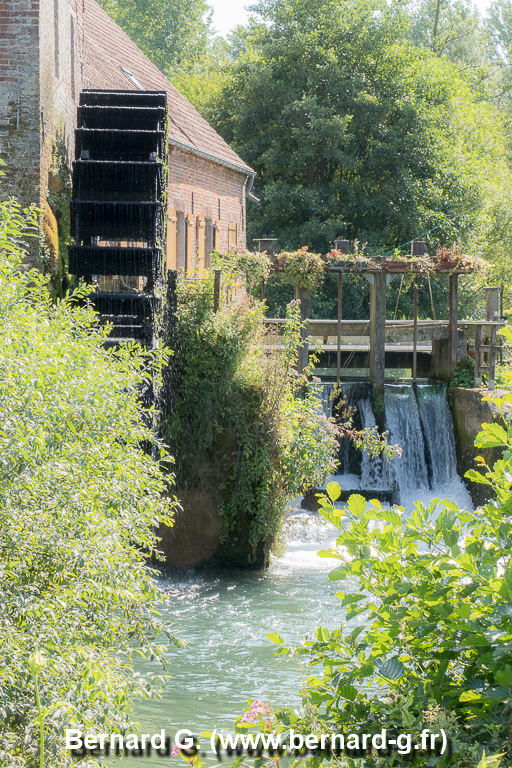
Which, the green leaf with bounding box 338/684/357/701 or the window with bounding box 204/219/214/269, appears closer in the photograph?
the green leaf with bounding box 338/684/357/701

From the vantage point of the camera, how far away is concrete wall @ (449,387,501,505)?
13.0 meters

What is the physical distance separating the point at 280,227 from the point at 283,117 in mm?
3076

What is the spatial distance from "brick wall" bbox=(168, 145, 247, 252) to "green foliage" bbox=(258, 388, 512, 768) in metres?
12.0

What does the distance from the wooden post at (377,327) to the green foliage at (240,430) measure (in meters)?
3.44

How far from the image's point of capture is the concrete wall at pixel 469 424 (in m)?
13.0

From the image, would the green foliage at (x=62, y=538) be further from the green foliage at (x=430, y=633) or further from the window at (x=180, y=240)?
the window at (x=180, y=240)

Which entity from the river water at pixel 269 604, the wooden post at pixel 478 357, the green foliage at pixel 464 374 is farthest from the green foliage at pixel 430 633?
the green foliage at pixel 464 374

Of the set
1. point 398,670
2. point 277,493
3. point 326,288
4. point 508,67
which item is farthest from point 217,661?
point 508,67

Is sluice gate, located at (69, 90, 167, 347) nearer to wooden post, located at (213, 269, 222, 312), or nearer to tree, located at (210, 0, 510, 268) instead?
wooden post, located at (213, 269, 222, 312)

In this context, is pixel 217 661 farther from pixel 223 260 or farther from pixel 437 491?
pixel 437 491

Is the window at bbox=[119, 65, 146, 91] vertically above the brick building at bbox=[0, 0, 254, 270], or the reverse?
the window at bbox=[119, 65, 146, 91]

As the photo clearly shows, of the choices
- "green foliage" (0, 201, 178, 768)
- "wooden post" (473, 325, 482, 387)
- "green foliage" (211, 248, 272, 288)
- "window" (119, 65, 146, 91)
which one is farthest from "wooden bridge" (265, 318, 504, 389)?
"green foliage" (0, 201, 178, 768)

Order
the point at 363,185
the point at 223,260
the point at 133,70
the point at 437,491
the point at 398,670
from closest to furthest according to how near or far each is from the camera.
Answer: the point at 398,670 < the point at 223,260 < the point at 437,491 < the point at 133,70 < the point at 363,185

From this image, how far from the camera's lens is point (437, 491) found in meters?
13.4
